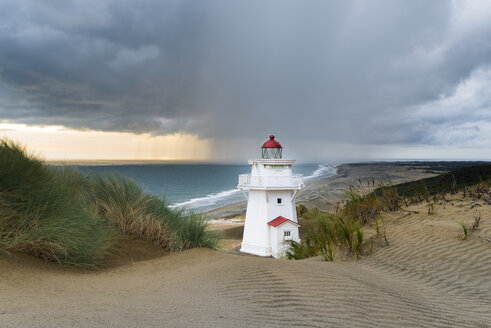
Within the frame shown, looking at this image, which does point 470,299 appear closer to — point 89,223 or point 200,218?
point 200,218

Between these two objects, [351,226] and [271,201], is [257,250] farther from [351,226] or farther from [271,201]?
[351,226]

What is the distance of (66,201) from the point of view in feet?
16.7

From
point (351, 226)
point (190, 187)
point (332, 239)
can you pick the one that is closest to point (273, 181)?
point (332, 239)

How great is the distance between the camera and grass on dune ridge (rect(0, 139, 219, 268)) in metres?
4.35

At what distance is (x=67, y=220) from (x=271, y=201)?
38.1 feet

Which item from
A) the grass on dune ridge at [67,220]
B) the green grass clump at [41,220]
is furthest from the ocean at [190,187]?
the green grass clump at [41,220]

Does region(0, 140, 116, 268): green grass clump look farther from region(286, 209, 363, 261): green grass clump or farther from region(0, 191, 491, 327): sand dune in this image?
region(286, 209, 363, 261): green grass clump

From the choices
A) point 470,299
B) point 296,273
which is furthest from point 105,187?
point 470,299

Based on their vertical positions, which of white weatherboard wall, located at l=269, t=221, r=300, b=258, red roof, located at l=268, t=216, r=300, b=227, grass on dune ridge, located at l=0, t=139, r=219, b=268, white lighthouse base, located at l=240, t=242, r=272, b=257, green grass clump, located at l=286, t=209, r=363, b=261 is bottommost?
white lighthouse base, located at l=240, t=242, r=272, b=257

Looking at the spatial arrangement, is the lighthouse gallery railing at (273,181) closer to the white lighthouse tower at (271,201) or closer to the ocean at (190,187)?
the white lighthouse tower at (271,201)

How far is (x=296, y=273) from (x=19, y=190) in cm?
412

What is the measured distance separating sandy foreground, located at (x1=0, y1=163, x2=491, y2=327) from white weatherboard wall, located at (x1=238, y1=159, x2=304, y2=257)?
9379 millimetres

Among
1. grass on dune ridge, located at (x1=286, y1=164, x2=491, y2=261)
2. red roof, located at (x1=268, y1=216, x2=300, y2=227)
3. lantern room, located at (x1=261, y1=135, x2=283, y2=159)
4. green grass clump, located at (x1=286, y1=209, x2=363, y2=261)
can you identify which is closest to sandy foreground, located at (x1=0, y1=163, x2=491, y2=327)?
green grass clump, located at (x1=286, y1=209, x2=363, y2=261)

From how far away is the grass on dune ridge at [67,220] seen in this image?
4348mm
